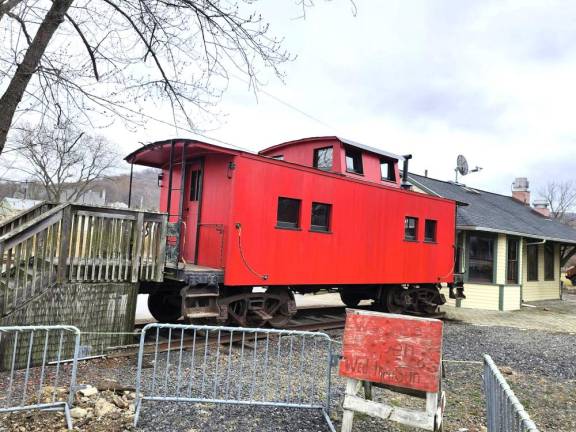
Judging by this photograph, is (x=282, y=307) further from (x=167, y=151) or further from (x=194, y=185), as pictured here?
(x=167, y=151)

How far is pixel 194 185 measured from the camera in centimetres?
873

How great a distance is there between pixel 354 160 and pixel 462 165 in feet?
42.9

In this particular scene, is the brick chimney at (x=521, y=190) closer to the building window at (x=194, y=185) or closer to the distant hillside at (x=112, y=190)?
the building window at (x=194, y=185)

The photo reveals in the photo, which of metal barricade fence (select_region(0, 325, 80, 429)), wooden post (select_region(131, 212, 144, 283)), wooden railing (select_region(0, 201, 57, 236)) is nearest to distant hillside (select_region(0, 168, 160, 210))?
wooden railing (select_region(0, 201, 57, 236))

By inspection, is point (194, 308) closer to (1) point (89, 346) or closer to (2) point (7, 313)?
(1) point (89, 346)

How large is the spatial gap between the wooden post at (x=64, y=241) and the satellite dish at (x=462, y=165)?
19.3 m

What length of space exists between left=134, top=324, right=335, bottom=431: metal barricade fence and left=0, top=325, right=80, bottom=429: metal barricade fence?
78 centimetres

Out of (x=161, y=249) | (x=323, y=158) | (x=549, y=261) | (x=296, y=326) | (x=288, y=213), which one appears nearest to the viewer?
(x=161, y=249)

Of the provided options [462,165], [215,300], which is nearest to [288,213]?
[215,300]

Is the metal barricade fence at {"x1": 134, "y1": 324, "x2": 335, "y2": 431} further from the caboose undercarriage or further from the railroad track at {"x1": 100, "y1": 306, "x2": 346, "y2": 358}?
the caboose undercarriage

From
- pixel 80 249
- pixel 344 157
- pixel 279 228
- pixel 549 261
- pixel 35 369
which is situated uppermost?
pixel 344 157

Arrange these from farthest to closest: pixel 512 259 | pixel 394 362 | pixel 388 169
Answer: pixel 512 259
pixel 388 169
pixel 394 362

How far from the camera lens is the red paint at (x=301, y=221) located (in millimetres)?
7535

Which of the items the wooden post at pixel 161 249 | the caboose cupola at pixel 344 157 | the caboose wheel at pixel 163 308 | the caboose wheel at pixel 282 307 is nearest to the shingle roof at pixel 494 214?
the caboose cupola at pixel 344 157
